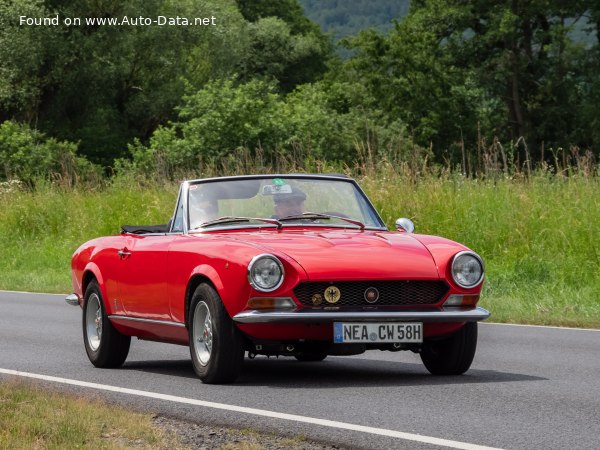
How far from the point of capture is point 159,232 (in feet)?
38.4

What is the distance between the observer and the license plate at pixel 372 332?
9453 mm

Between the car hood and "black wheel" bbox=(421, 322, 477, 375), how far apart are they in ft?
2.20

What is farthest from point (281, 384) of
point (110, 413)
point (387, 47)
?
point (387, 47)

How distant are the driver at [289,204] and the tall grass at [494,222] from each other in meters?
5.08

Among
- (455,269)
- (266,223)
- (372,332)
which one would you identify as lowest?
(372,332)

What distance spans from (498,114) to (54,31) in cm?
2152

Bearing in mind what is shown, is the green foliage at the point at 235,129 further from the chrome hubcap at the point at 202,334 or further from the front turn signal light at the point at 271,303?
the front turn signal light at the point at 271,303

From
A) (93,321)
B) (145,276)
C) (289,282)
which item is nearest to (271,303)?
(289,282)

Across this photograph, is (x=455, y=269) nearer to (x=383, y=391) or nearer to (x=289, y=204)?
(x=383, y=391)

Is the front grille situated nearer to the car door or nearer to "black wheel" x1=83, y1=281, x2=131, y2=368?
the car door

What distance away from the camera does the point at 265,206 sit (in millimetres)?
10945

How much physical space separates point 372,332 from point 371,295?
265 mm

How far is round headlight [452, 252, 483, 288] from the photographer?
32.5ft

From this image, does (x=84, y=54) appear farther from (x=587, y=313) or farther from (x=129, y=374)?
(x=129, y=374)
